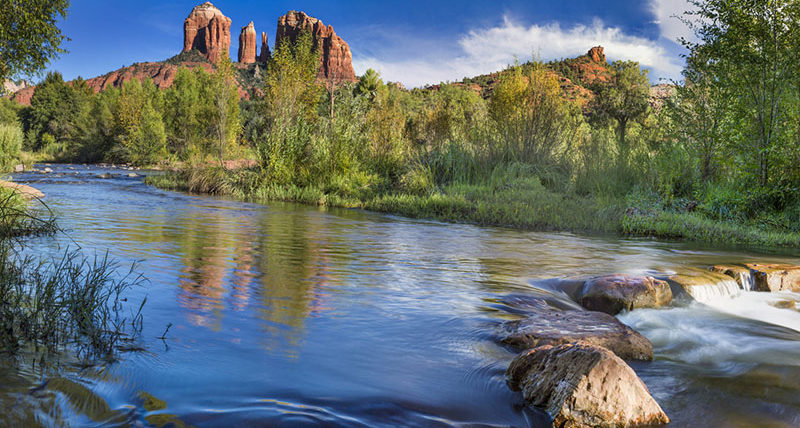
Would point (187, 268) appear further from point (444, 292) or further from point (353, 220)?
point (353, 220)

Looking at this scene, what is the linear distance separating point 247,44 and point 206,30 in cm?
1354

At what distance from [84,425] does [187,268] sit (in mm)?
3428

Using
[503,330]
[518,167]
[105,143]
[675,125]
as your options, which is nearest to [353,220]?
[518,167]

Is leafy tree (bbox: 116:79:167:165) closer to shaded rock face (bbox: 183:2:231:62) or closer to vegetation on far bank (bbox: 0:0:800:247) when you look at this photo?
vegetation on far bank (bbox: 0:0:800:247)

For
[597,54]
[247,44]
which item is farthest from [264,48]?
[597,54]

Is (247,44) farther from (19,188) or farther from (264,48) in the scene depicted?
(19,188)

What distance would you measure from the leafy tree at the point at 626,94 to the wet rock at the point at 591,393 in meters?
32.5

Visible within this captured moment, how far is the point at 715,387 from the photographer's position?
2879mm

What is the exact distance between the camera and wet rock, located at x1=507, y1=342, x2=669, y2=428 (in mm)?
2219

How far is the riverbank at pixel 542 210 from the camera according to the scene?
944 centimetres

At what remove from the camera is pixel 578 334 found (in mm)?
3281

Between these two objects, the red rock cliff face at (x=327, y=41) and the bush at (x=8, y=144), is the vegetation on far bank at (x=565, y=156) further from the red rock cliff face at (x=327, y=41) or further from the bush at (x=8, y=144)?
the red rock cliff face at (x=327, y=41)

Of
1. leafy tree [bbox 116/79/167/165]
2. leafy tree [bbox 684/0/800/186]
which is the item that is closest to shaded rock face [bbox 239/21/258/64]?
leafy tree [bbox 116/79/167/165]

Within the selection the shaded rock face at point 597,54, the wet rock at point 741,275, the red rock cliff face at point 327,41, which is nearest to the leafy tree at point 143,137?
the wet rock at point 741,275
